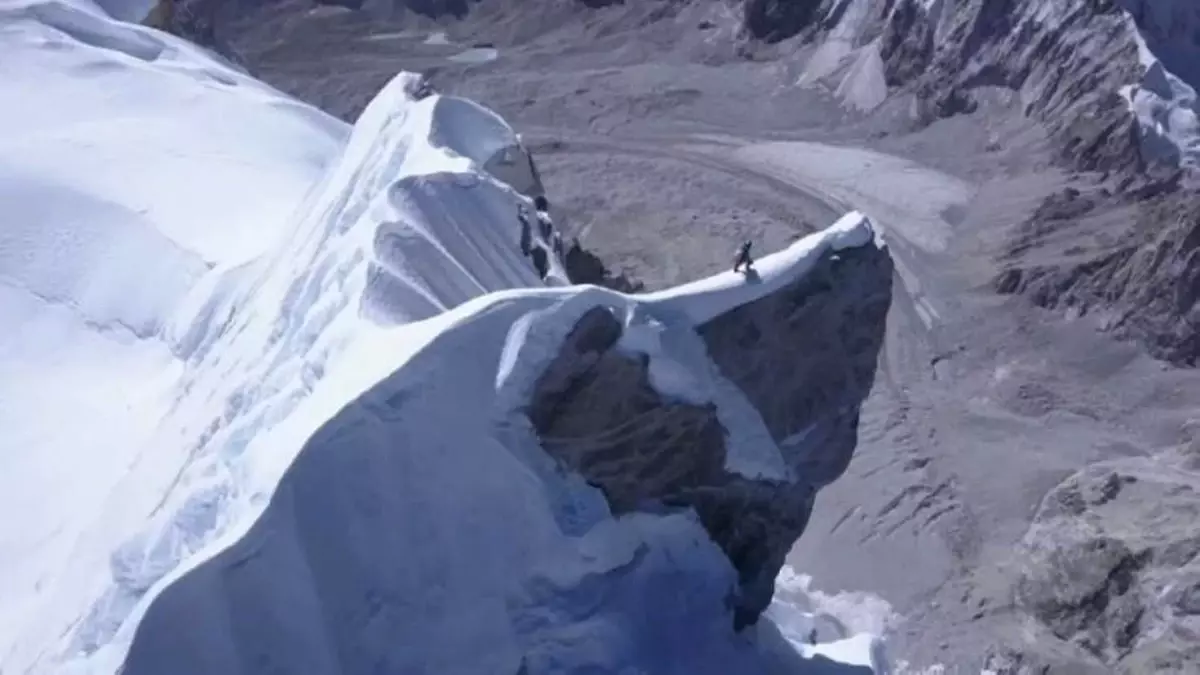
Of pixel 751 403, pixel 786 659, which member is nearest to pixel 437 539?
pixel 751 403

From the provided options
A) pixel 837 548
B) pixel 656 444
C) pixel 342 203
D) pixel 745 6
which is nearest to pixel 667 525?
pixel 656 444

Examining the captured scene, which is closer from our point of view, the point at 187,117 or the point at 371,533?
the point at 371,533

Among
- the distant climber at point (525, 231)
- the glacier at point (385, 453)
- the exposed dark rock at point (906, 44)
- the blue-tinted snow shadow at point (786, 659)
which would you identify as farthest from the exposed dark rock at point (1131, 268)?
the distant climber at point (525, 231)

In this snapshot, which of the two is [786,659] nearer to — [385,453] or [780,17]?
[385,453]

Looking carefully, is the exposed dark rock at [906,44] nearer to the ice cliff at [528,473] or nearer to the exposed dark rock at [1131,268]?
the exposed dark rock at [1131,268]

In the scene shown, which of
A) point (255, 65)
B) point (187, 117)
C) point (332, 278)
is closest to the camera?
point (332, 278)

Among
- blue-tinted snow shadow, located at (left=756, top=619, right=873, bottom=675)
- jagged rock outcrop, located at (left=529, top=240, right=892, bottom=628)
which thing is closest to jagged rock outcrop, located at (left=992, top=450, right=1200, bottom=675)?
blue-tinted snow shadow, located at (left=756, top=619, right=873, bottom=675)

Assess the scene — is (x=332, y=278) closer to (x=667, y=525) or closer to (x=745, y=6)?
(x=667, y=525)
